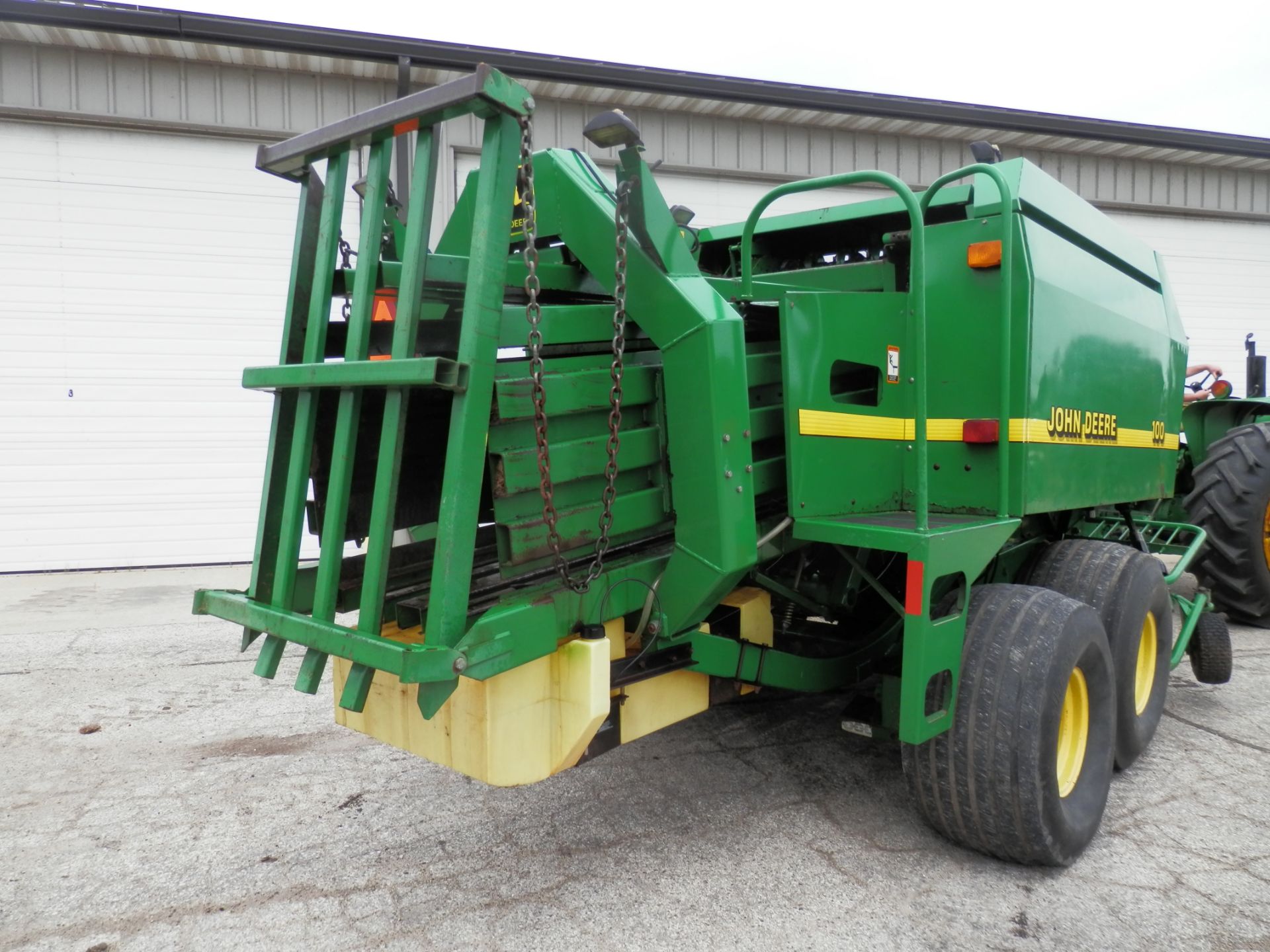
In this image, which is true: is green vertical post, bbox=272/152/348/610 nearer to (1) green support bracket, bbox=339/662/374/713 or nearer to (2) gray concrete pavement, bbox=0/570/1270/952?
(1) green support bracket, bbox=339/662/374/713

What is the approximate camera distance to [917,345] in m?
2.75

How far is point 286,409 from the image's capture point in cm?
269

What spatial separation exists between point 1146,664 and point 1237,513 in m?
2.34

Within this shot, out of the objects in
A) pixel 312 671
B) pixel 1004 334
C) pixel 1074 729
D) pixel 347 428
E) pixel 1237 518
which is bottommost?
pixel 1074 729

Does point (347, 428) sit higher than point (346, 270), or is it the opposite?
point (346, 270)

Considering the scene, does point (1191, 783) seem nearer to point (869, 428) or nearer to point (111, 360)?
point (869, 428)

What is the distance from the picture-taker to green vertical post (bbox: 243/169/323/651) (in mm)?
2686

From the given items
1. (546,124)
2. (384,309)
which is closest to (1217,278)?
(546,124)

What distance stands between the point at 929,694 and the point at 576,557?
1.23 metres

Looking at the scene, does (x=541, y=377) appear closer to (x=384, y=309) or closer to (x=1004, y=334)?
(x=384, y=309)

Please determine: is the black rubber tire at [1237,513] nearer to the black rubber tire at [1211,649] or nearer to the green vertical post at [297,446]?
the black rubber tire at [1211,649]

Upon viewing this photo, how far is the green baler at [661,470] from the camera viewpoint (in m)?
2.29

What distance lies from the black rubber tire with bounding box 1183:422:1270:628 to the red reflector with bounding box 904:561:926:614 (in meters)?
4.11

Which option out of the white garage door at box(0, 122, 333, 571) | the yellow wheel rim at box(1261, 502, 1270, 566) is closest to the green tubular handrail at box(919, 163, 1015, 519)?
the yellow wheel rim at box(1261, 502, 1270, 566)
